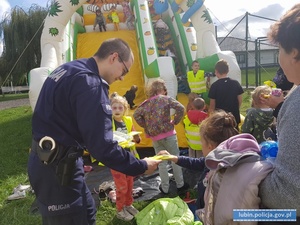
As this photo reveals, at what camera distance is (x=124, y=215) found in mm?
3266

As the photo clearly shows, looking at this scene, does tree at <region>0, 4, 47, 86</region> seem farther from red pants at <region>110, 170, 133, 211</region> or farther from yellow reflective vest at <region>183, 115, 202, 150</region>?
red pants at <region>110, 170, 133, 211</region>

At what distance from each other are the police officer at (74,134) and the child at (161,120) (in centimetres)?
170

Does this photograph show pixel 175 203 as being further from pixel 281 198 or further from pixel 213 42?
pixel 213 42

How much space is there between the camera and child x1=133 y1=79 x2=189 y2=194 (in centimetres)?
369

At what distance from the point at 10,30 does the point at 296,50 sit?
20.3 meters

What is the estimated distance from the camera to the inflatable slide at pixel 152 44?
562cm

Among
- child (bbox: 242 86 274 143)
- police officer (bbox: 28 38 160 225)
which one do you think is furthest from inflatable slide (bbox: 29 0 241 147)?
police officer (bbox: 28 38 160 225)

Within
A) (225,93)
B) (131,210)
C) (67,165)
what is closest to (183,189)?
(131,210)

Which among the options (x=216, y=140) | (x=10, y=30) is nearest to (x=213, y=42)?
(x=216, y=140)

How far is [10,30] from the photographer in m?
18.9

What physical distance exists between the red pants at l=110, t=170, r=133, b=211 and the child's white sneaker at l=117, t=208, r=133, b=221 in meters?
0.05

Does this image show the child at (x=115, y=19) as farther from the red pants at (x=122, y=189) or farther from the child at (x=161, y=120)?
the red pants at (x=122, y=189)

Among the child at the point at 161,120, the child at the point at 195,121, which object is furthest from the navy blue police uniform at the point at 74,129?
the child at the point at 195,121

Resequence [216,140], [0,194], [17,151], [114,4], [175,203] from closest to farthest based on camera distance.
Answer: [216,140] < [175,203] < [0,194] < [17,151] < [114,4]
